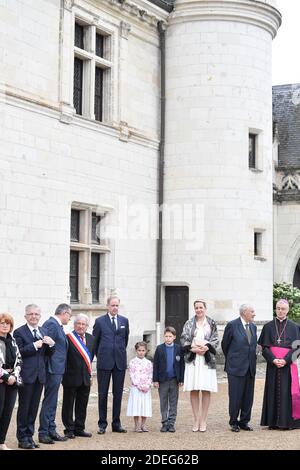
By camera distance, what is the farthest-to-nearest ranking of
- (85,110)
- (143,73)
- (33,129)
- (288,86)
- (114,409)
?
1. (288,86)
2. (143,73)
3. (85,110)
4. (33,129)
5. (114,409)

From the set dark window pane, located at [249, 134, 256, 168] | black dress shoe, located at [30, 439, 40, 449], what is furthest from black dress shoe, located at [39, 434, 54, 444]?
dark window pane, located at [249, 134, 256, 168]

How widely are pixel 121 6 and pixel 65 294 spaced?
5.86m

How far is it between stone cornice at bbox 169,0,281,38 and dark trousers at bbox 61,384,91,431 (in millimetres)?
10555

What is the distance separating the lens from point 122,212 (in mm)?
15852

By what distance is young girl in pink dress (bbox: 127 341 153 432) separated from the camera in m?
9.09

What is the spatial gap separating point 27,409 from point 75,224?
733cm

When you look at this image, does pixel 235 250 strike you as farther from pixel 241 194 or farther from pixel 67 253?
pixel 67 253

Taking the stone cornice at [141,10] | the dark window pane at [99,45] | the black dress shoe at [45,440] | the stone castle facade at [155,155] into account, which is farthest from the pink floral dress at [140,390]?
the stone cornice at [141,10]

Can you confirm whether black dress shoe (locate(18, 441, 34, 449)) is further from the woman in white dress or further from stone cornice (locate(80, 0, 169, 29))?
stone cornice (locate(80, 0, 169, 29))

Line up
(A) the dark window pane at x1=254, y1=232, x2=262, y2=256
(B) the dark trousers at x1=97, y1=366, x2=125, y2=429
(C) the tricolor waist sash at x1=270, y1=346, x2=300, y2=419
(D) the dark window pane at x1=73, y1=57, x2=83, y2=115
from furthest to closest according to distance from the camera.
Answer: (A) the dark window pane at x1=254, y1=232, x2=262, y2=256 → (D) the dark window pane at x1=73, y1=57, x2=83, y2=115 → (C) the tricolor waist sash at x1=270, y1=346, x2=300, y2=419 → (B) the dark trousers at x1=97, y1=366, x2=125, y2=429

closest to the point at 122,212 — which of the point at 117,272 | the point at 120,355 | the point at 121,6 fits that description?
the point at 117,272

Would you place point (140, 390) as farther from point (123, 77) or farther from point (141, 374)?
point (123, 77)

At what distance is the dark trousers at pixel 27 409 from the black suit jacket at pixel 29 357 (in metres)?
0.07

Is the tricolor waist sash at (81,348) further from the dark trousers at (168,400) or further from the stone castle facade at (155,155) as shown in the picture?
the stone castle facade at (155,155)
